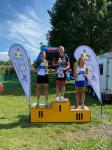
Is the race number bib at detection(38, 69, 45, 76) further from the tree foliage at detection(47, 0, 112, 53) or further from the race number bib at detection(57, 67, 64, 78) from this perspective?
the tree foliage at detection(47, 0, 112, 53)

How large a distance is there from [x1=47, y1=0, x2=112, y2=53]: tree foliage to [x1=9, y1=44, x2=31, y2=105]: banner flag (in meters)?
21.8

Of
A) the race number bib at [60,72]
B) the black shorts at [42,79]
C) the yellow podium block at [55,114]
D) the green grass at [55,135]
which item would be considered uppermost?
the race number bib at [60,72]

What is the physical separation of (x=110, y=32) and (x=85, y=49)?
22116 millimetres

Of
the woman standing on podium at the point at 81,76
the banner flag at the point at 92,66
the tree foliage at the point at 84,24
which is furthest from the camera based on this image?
the tree foliage at the point at 84,24

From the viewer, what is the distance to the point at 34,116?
495 inches

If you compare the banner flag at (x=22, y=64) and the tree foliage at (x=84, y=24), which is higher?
the tree foliage at (x=84, y=24)

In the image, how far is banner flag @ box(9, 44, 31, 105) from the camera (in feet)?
43.2

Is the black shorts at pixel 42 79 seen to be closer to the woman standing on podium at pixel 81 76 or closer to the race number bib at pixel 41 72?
the race number bib at pixel 41 72

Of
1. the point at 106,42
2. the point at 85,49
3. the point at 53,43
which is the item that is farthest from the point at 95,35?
the point at 85,49

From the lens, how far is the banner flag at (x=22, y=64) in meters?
13.2

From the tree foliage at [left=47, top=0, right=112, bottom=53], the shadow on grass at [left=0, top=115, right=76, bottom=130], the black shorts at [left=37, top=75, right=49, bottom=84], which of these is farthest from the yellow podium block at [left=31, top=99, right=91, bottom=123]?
the tree foliage at [left=47, top=0, right=112, bottom=53]

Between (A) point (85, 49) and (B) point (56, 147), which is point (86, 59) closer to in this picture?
(A) point (85, 49)

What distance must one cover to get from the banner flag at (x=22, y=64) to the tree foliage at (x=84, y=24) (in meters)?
21.8

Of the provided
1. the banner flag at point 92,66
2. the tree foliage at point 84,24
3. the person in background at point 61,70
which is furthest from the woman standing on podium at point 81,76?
the tree foliage at point 84,24
